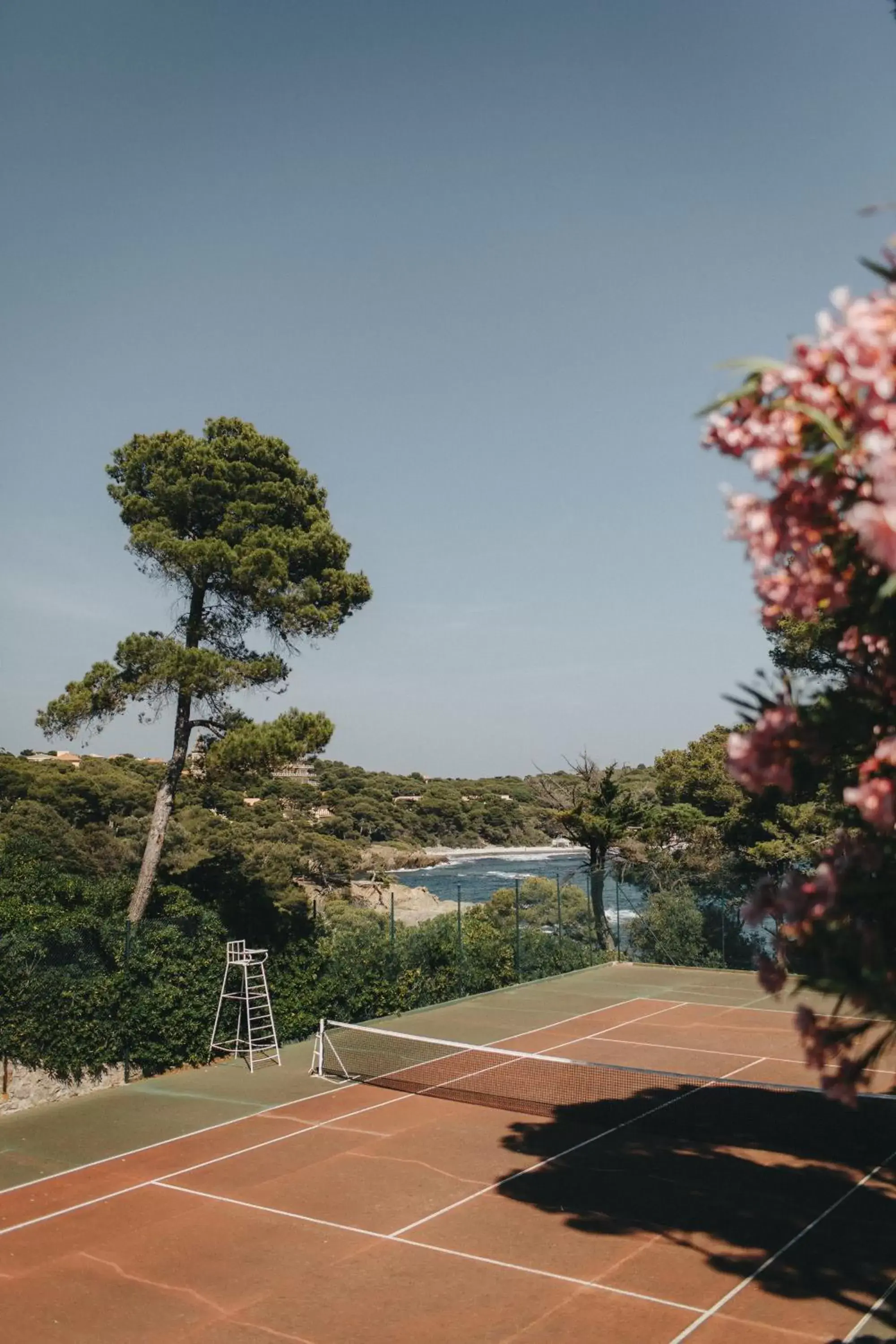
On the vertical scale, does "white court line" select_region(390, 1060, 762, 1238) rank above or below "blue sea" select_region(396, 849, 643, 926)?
below

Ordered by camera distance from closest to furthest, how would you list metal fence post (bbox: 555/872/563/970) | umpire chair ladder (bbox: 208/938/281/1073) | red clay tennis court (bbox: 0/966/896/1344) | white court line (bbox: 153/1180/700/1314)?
red clay tennis court (bbox: 0/966/896/1344) < white court line (bbox: 153/1180/700/1314) < umpire chair ladder (bbox: 208/938/281/1073) < metal fence post (bbox: 555/872/563/970)

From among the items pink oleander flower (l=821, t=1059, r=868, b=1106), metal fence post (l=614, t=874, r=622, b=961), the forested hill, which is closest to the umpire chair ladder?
the forested hill

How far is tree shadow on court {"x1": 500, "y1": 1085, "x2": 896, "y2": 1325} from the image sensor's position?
8.34m

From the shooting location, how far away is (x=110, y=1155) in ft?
38.7

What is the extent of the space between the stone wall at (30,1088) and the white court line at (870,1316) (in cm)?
992

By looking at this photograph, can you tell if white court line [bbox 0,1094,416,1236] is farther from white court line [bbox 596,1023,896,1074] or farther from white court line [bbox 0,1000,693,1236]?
white court line [bbox 596,1023,896,1074]

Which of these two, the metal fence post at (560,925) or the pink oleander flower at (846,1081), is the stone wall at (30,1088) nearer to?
the metal fence post at (560,925)

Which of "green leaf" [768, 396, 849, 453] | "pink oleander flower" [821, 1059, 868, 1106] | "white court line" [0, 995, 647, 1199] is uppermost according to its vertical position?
"green leaf" [768, 396, 849, 453]

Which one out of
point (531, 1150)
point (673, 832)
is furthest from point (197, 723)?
point (673, 832)

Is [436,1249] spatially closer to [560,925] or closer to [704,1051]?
[704,1051]

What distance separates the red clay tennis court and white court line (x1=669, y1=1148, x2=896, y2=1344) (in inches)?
1.1

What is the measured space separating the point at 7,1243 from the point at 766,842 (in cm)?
2131

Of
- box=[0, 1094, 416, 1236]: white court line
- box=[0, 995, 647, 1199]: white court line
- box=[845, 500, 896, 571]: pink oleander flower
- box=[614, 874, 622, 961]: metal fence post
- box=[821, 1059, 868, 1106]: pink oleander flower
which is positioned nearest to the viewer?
box=[845, 500, 896, 571]: pink oleander flower

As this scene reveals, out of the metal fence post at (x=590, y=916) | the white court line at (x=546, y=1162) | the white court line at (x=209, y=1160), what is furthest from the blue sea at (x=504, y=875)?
the white court line at (x=546, y=1162)
